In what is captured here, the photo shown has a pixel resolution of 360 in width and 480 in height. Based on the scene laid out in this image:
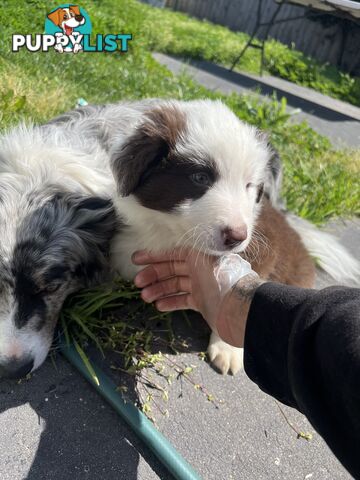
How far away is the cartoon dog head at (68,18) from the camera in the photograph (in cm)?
727

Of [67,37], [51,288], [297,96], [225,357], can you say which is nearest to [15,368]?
[51,288]

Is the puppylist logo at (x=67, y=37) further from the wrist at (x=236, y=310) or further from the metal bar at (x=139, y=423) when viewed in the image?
the wrist at (x=236, y=310)

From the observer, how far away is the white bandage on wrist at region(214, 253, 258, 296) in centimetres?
230

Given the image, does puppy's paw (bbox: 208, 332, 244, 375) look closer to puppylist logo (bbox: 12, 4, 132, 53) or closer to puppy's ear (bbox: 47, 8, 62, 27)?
puppylist logo (bbox: 12, 4, 132, 53)

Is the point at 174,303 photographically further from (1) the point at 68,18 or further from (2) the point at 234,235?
(1) the point at 68,18

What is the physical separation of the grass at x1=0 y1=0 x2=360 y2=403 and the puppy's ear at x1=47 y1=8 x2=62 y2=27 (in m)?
0.11

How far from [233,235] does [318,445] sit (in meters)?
1.29

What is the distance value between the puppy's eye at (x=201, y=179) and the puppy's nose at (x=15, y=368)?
1203 mm

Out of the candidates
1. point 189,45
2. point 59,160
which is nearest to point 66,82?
point 59,160

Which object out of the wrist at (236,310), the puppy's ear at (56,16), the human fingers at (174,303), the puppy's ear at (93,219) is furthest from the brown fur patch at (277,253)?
the puppy's ear at (56,16)

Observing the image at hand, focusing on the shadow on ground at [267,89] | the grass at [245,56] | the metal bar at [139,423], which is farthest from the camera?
the grass at [245,56]

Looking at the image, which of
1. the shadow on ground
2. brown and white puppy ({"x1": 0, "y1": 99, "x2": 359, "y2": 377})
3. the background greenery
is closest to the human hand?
brown and white puppy ({"x1": 0, "y1": 99, "x2": 359, "y2": 377})

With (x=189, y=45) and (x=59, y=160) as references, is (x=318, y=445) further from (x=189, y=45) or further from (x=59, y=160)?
(x=189, y=45)

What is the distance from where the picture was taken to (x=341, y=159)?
21.4 feet
